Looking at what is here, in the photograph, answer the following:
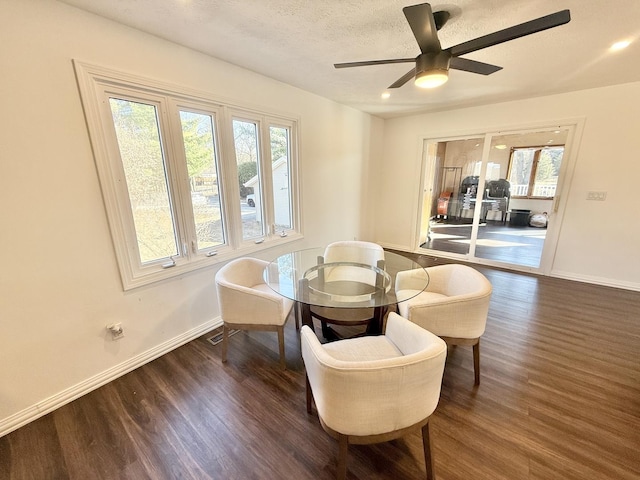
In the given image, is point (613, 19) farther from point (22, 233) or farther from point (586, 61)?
point (22, 233)

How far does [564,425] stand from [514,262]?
3.20 m

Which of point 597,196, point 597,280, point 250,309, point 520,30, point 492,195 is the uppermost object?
point 520,30

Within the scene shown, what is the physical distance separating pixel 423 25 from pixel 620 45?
209cm

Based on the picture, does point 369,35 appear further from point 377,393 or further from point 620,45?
point 377,393

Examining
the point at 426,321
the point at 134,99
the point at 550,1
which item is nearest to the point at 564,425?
the point at 426,321

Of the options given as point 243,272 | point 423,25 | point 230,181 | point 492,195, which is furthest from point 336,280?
point 492,195

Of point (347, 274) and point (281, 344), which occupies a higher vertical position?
point (347, 274)

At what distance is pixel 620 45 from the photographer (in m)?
2.10

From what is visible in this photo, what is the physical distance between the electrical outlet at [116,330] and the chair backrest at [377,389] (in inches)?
64.1

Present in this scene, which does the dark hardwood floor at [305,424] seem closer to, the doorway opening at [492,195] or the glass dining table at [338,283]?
the glass dining table at [338,283]

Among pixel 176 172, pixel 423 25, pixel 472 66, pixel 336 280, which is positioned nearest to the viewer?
pixel 423 25

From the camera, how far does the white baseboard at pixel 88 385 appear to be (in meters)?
1.57

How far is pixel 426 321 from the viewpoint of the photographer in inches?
68.1

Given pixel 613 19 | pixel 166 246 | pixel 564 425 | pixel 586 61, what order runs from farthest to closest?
pixel 586 61
pixel 166 246
pixel 613 19
pixel 564 425
